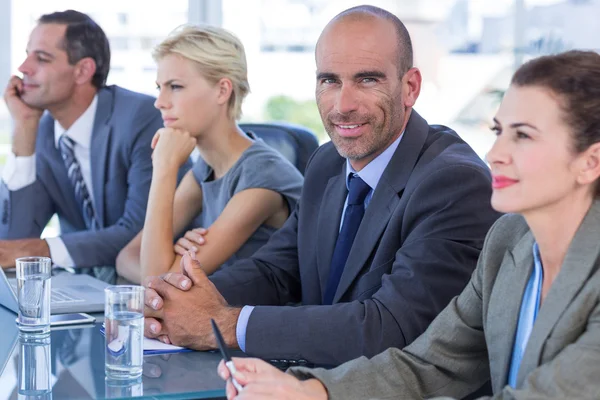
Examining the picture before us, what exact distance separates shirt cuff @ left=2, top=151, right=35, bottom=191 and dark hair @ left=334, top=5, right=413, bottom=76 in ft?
5.58

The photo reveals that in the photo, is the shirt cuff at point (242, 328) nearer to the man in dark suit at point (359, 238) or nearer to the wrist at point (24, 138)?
the man in dark suit at point (359, 238)

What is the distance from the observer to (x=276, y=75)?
218 inches

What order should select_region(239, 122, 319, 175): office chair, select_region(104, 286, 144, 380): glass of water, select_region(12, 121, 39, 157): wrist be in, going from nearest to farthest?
select_region(104, 286, 144, 380): glass of water
select_region(239, 122, 319, 175): office chair
select_region(12, 121, 39, 157): wrist

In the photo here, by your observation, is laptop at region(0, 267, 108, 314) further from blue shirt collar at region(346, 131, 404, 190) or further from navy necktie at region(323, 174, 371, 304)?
blue shirt collar at region(346, 131, 404, 190)

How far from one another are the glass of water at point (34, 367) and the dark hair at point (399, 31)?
1.00m

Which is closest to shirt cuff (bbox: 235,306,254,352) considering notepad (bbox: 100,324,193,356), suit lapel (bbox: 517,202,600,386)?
notepad (bbox: 100,324,193,356)

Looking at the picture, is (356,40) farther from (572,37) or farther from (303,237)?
(572,37)

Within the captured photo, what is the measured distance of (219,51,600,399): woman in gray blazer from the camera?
141 cm

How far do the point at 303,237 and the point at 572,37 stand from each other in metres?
3.79

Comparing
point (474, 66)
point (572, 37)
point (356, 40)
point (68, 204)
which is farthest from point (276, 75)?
point (356, 40)

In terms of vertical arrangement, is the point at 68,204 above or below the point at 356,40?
below

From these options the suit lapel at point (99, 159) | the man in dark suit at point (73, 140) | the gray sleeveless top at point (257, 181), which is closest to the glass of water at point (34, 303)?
the gray sleeveless top at point (257, 181)

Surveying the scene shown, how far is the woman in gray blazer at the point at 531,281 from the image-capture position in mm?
1408

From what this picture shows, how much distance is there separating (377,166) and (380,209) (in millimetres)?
161
